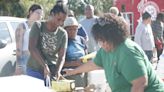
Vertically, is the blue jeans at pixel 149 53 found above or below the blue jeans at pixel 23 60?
below

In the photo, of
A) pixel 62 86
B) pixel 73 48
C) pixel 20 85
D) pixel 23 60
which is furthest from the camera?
pixel 23 60

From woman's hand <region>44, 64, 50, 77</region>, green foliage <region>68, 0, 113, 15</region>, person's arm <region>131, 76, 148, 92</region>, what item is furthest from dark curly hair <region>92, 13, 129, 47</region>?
green foliage <region>68, 0, 113, 15</region>

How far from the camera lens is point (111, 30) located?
136 inches

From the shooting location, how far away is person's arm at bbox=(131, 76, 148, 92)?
3410 mm

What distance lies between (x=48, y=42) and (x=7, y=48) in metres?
2.88

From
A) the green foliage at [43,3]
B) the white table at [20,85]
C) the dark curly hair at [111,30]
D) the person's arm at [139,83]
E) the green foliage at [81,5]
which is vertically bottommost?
the green foliage at [81,5]

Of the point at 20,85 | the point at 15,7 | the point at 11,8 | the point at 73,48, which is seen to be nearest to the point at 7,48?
the point at 73,48

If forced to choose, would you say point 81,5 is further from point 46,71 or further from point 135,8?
point 46,71

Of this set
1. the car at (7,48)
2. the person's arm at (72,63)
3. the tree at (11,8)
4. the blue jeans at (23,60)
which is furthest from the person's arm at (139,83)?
the tree at (11,8)

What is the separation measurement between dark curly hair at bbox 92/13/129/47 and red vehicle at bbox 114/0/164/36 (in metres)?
15.1

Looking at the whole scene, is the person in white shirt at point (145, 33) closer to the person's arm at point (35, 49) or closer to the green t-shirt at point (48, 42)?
the green t-shirt at point (48, 42)

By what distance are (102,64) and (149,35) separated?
546cm

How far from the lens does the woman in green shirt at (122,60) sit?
341cm

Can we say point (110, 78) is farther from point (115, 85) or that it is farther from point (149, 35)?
point (149, 35)
